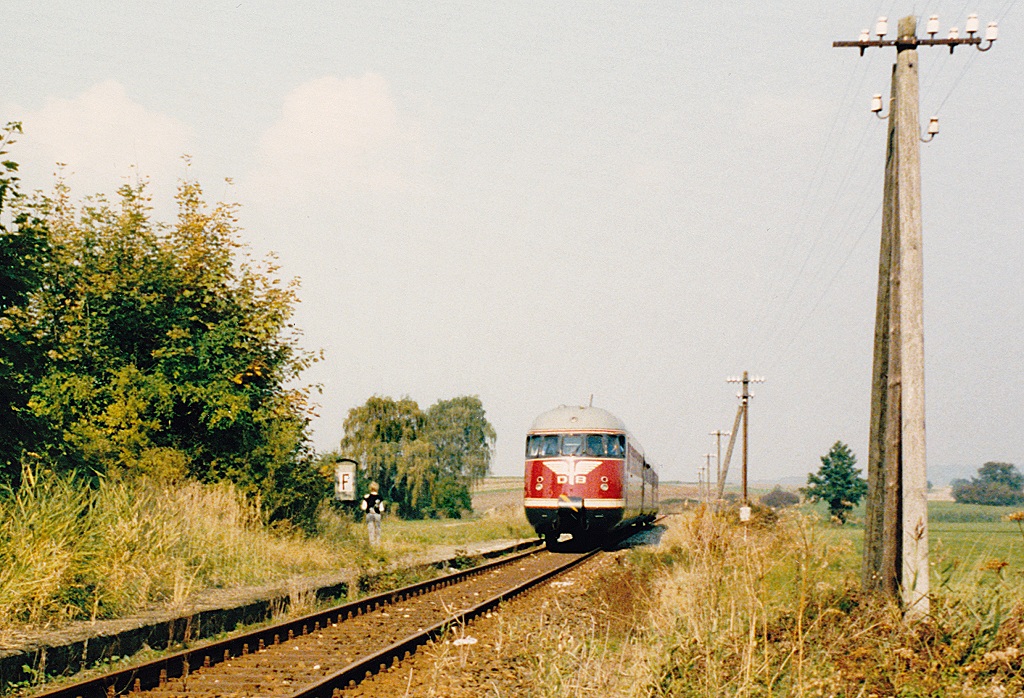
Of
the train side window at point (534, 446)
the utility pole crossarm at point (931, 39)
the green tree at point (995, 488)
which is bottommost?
the green tree at point (995, 488)

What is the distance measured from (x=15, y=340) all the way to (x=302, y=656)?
21.3 feet

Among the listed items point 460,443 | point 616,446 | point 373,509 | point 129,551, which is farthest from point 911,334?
point 460,443

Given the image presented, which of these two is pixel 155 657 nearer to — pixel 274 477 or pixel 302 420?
pixel 274 477

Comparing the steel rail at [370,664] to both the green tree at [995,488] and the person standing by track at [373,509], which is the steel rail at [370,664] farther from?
the green tree at [995,488]

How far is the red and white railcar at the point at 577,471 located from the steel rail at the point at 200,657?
10247 millimetres

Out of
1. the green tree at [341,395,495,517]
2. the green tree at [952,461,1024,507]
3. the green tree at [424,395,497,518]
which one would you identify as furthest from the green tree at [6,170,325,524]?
the green tree at [952,461,1024,507]

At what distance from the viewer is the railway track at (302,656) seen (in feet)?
24.8

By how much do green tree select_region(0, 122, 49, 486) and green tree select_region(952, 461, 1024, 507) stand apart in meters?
145

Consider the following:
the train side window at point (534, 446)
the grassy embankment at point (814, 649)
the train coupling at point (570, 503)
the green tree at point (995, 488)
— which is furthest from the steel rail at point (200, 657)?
the green tree at point (995, 488)

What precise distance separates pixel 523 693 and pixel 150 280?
1528cm

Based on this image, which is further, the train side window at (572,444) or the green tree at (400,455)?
the green tree at (400,455)

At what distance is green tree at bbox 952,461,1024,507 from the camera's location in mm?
145325

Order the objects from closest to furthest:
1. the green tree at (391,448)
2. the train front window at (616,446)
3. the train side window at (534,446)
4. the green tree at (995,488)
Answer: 1. the train front window at (616,446)
2. the train side window at (534,446)
3. the green tree at (391,448)
4. the green tree at (995,488)

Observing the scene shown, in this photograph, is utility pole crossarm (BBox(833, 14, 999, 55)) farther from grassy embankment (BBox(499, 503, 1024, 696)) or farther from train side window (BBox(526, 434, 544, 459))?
train side window (BBox(526, 434, 544, 459))
